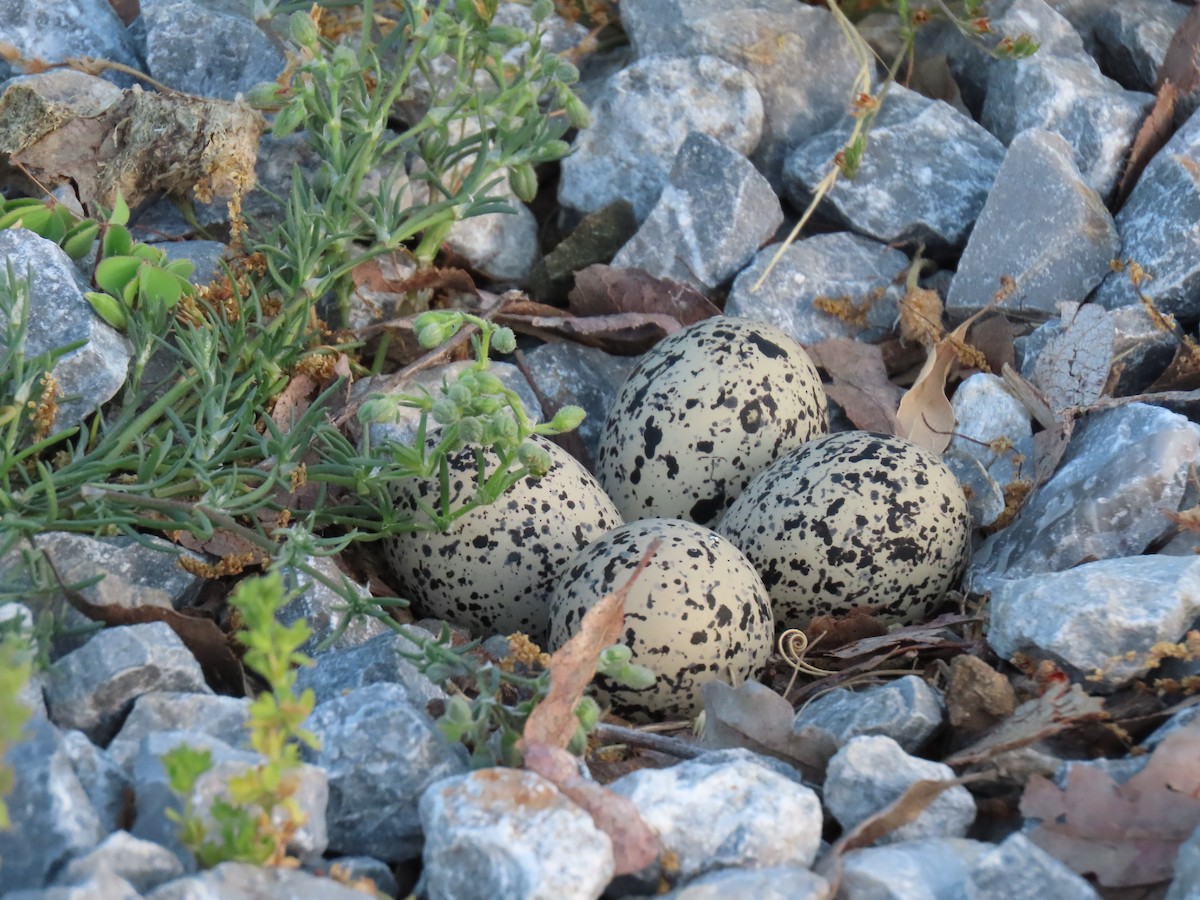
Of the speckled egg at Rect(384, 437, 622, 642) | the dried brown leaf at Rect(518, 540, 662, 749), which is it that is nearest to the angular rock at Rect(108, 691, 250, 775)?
the dried brown leaf at Rect(518, 540, 662, 749)

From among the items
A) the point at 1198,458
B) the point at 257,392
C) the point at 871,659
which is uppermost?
the point at 1198,458

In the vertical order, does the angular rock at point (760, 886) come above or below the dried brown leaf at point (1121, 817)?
below

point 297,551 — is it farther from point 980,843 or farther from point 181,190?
point 181,190

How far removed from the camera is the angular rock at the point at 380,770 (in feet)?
6.93

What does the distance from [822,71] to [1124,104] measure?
919mm

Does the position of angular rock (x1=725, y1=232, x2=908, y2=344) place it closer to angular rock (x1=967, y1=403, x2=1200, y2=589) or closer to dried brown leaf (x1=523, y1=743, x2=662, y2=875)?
angular rock (x1=967, y1=403, x2=1200, y2=589)

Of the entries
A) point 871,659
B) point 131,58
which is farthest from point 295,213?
point 871,659

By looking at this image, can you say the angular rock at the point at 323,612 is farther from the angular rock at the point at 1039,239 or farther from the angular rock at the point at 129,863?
the angular rock at the point at 1039,239

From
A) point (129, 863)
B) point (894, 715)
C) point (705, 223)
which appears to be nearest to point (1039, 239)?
point (705, 223)

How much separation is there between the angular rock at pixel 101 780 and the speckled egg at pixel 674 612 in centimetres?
101

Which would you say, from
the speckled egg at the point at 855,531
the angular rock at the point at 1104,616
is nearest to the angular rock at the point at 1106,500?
the speckled egg at the point at 855,531

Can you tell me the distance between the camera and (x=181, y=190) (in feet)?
12.0

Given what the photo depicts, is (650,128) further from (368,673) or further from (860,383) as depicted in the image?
(368,673)

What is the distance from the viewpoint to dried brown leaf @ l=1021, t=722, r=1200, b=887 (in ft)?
6.85
